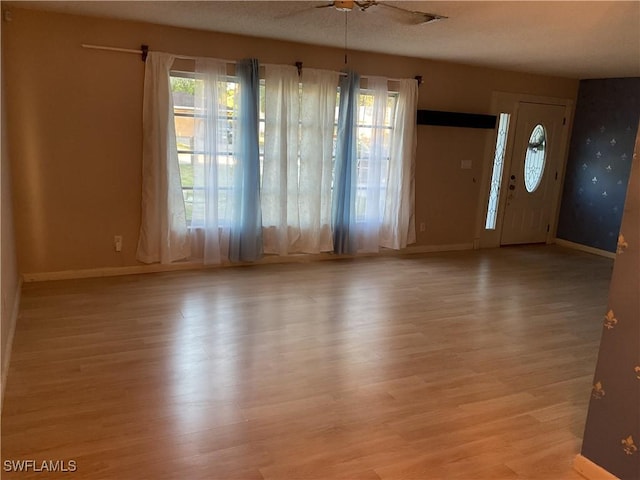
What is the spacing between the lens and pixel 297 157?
5.40 meters

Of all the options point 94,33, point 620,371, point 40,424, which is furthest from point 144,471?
point 94,33

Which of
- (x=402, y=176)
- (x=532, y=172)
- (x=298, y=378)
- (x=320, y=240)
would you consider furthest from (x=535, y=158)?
(x=298, y=378)

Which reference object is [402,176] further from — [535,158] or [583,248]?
[583,248]

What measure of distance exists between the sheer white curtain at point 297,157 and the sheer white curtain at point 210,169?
43cm

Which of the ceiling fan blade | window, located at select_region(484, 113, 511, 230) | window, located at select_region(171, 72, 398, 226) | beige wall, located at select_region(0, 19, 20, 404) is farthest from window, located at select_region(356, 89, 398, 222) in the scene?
beige wall, located at select_region(0, 19, 20, 404)

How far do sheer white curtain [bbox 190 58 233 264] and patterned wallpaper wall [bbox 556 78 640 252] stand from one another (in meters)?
4.91

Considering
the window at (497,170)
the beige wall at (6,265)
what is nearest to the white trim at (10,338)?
the beige wall at (6,265)

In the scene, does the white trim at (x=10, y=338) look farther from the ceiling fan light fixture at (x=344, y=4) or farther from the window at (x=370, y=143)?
the window at (x=370, y=143)

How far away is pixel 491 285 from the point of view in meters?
5.19

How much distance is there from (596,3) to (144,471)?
3.60m

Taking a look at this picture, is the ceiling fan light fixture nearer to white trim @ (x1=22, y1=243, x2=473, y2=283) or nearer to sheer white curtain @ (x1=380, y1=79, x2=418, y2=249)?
sheer white curtain @ (x1=380, y1=79, x2=418, y2=249)

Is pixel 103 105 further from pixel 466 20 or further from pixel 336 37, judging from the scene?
pixel 466 20

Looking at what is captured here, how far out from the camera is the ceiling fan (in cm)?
304

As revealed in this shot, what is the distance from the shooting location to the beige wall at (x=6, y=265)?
307cm
